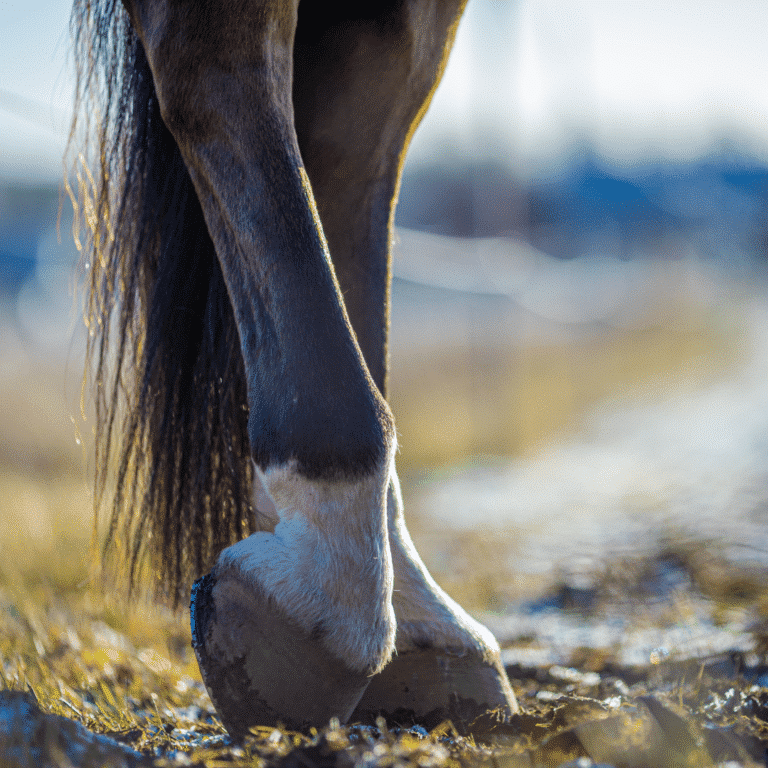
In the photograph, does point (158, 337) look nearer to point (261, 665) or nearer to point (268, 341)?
point (268, 341)

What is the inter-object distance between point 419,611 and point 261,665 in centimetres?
36

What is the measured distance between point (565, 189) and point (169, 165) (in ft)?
175

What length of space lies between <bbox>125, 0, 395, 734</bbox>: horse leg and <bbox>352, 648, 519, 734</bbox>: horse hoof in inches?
9.1

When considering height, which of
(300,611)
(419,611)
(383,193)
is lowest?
(419,611)

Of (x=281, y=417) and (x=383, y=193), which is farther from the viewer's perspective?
(x=383, y=193)

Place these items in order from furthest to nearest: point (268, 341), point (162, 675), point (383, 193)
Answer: point (162, 675)
point (383, 193)
point (268, 341)

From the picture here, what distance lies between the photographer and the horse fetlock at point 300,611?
3.45 ft

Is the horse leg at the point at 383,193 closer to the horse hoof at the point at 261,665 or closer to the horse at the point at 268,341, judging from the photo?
the horse at the point at 268,341

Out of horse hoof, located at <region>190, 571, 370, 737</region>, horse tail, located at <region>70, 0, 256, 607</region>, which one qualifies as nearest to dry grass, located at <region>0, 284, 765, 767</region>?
horse hoof, located at <region>190, 571, 370, 737</region>

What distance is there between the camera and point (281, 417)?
108 centimetres

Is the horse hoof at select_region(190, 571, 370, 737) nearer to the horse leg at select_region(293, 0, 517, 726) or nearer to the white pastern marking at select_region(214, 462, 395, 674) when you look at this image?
the white pastern marking at select_region(214, 462, 395, 674)

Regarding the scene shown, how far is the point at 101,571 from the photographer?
155 centimetres

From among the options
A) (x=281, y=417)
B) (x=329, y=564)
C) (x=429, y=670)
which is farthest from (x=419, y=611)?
(x=281, y=417)

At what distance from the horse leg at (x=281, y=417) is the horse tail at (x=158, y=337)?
21 cm
